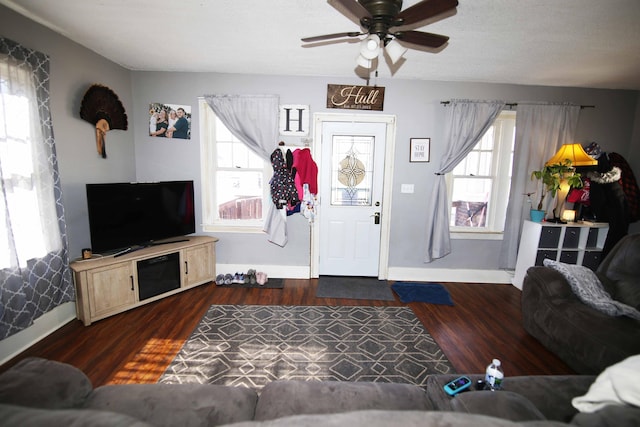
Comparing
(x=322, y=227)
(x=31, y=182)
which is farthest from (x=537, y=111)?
(x=31, y=182)

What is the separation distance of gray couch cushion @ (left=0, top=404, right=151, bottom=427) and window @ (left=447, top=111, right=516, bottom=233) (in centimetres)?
383

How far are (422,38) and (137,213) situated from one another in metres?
3.05

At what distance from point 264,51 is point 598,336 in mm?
3519

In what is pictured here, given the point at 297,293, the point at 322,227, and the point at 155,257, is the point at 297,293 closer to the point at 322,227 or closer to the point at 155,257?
the point at 322,227

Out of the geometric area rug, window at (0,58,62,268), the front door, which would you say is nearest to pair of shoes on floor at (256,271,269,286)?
the geometric area rug

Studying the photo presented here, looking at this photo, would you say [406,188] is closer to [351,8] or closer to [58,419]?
[351,8]

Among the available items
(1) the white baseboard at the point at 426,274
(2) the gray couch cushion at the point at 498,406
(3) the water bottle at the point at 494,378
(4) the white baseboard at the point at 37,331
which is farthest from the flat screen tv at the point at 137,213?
(3) the water bottle at the point at 494,378

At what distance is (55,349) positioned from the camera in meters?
2.25

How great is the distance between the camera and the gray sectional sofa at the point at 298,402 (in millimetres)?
682

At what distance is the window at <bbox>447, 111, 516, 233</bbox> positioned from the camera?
12.1 feet

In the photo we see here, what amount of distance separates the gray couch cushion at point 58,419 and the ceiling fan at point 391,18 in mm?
1780

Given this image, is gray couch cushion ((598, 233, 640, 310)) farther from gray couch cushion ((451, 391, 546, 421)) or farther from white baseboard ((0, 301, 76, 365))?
white baseboard ((0, 301, 76, 365))

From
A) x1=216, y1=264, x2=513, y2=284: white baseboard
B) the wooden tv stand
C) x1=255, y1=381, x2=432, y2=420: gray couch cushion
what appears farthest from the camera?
x1=216, y1=264, x2=513, y2=284: white baseboard

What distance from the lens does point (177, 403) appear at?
46.2 inches
